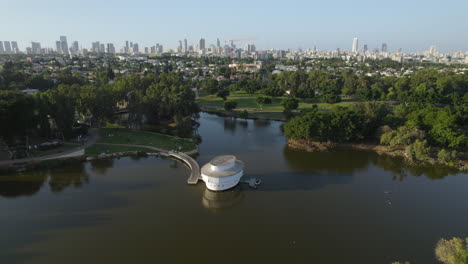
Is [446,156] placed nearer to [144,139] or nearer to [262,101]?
[262,101]

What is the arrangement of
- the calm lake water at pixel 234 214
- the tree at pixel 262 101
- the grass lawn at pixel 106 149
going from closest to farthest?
1. the calm lake water at pixel 234 214
2. the grass lawn at pixel 106 149
3. the tree at pixel 262 101

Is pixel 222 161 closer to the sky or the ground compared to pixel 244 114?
closer to the sky

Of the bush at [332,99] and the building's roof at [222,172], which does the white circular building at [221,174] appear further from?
the bush at [332,99]

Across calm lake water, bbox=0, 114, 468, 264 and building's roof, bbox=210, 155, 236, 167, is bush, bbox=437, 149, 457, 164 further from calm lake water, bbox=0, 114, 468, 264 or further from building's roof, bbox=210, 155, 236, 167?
building's roof, bbox=210, 155, 236, 167

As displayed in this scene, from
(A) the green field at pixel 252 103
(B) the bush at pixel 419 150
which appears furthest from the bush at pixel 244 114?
(B) the bush at pixel 419 150

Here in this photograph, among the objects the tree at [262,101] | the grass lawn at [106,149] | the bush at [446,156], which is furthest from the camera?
the tree at [262,101]

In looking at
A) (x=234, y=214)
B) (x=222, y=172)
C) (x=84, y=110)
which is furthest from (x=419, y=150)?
(x=84, y=110)

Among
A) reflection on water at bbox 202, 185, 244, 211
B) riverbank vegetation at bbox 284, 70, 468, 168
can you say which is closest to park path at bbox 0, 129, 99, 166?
reflection on water at bbox 202, 185, 244, 211
